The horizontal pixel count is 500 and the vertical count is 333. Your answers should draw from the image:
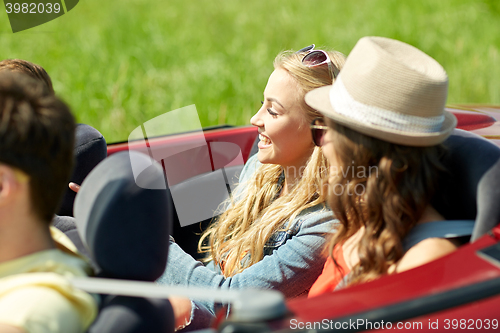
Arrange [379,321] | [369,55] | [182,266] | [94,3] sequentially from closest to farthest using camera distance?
1. [379,321]
2. [369,55]
3. [182,266]
4. [94,3]

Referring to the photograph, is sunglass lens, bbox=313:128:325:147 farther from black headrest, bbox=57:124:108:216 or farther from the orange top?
black headrest, bbox=57:124:108:216

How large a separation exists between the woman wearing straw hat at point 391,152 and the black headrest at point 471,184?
0.05 m

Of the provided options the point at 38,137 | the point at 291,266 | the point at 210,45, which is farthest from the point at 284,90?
the point at 210,45

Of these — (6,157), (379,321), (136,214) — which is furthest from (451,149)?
(6,157)

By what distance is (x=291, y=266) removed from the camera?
1.64 meters

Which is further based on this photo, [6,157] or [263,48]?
[263,48]

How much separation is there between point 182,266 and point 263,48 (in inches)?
194

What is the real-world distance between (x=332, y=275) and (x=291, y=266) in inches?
10.6

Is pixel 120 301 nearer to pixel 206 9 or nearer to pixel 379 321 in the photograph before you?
pixel 379 321

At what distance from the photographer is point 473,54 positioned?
5973mm

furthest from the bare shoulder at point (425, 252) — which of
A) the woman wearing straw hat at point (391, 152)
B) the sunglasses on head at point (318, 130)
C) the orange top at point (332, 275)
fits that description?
the sunglasses on head at point (318, 130)

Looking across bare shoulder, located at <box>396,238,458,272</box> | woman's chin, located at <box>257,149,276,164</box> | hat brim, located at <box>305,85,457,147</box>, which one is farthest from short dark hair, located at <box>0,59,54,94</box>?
bare shoulder, located at <box>396,238,458,272</box>

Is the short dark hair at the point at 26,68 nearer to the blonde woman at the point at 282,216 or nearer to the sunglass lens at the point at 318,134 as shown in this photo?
the blonde woman at the point at 282,216

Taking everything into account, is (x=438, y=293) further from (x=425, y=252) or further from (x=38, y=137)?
(x=38, y=137)
